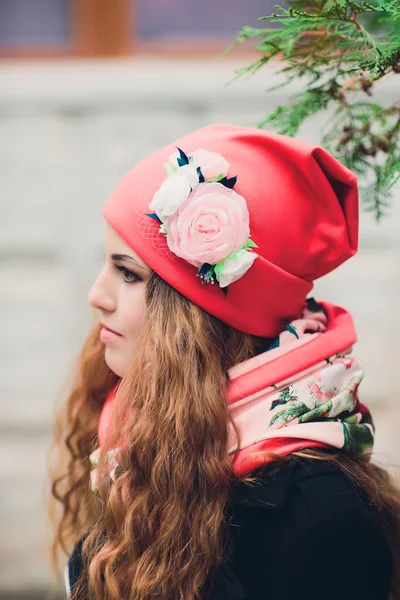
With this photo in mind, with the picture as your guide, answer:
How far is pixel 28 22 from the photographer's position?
2959 millimetres

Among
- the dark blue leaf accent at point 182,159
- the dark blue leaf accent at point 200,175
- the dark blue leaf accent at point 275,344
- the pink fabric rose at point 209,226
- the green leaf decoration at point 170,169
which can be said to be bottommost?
the dark blue leaf accent at point 275,344

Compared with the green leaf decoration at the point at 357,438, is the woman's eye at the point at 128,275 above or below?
above

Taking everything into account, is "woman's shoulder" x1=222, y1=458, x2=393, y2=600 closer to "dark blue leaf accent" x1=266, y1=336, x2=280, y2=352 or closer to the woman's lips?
"dark blue leaf accent" x1=266, y1=336, x2=280, y2=352

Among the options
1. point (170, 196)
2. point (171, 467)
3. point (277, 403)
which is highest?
point (170, 196)

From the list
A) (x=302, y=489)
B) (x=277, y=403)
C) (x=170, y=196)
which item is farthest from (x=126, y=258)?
(x=302, y=489)

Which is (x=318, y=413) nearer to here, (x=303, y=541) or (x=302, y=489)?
(x=302, y=489)

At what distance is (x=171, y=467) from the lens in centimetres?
136

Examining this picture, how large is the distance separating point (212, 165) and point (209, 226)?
5.4 inches

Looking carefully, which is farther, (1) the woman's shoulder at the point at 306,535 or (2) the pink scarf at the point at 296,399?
(2) the pink scarf at the point at 296,399

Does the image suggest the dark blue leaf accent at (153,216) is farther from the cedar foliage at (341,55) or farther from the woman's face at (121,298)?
the cedar foliage at (341,55)

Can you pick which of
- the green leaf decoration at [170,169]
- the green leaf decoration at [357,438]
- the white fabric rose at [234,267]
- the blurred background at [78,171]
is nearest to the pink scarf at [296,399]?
the green leaf decoration at [357,438]

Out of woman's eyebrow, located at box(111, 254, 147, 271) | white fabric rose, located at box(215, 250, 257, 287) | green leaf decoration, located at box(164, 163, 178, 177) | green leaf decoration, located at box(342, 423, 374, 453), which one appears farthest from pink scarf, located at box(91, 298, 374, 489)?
green leaf decoration, located at box(164, 163, 178, 177)

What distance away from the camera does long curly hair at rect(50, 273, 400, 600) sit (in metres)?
1.31

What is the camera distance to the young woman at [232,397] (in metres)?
1.27
